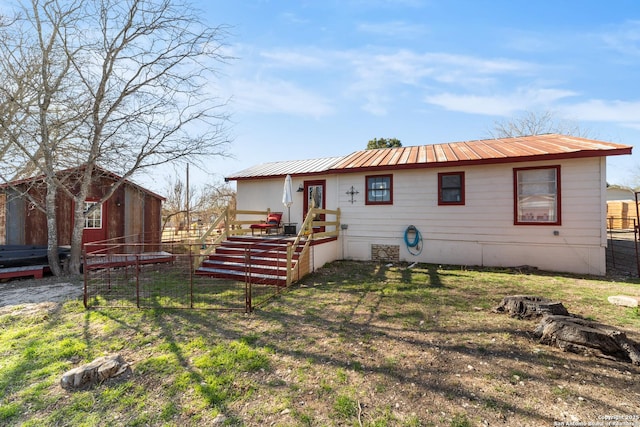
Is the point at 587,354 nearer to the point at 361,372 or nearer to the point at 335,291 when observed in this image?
the point at 361,372

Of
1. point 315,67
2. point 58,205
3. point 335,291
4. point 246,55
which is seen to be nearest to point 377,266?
point 335,291

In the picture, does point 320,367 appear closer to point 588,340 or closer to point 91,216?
point 588,340

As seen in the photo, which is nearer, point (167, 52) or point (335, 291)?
point (335, 291)

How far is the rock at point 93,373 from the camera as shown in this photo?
286 cm

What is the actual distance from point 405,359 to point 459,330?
1219mm

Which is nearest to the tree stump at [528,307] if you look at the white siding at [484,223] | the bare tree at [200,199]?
the white siding at [484,223]

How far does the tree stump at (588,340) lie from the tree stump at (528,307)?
661 mm

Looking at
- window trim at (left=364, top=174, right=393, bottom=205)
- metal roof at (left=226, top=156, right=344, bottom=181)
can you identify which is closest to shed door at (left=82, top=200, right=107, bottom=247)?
metal roof at (left=226, top=156, right=344, bottom=181)

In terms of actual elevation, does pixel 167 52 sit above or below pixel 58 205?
above

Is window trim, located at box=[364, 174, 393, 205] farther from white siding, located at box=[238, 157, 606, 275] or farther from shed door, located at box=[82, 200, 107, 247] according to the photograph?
shed door, located at box=[82, 200, 107, 247]

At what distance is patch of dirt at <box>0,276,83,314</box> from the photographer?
5516 millimetres

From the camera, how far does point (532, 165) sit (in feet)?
25.6

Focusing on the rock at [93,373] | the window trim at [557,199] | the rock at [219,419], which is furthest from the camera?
the window trim at [557,199]

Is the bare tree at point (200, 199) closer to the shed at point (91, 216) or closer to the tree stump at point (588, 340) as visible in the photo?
the shed at point (91, 216)
